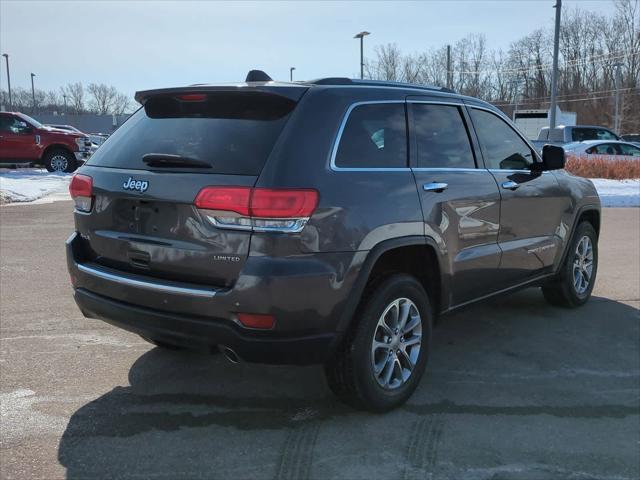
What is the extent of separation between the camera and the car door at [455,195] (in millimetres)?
3889

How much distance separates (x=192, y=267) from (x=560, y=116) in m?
37.9

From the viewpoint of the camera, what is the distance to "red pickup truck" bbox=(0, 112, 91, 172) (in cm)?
1888

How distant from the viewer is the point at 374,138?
3658 mm

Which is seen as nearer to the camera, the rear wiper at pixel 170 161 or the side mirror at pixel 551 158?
the rear wiper at pixel 170 161

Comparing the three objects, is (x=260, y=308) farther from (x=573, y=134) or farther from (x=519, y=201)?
(x=573, y=134)

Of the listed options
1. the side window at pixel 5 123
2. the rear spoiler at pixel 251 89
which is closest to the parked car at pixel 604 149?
the side window at pixel 5 123

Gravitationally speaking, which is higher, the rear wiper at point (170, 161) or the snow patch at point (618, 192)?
the rear wiper at point (170, 161)

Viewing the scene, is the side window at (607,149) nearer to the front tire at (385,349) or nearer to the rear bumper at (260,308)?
the front tire at (385,349)

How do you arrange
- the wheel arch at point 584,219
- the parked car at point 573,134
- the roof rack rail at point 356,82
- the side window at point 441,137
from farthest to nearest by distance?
the parked car at point 573,134 → the wheel arch at point 584,219 → the side window at point 441,137 → the roof rack rail at point 356,82

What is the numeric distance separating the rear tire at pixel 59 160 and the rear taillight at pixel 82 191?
17.0m

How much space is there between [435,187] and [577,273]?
2.80m

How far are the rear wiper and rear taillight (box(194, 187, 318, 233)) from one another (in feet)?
0.65

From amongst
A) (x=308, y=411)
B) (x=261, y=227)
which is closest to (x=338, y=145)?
(x=261, y=227)

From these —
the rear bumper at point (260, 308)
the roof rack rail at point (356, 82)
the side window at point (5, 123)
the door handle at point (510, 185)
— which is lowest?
the rear bumper at point (260, 308)
